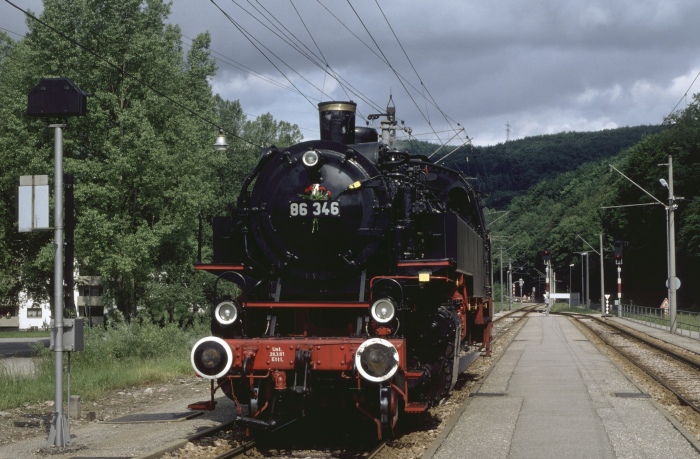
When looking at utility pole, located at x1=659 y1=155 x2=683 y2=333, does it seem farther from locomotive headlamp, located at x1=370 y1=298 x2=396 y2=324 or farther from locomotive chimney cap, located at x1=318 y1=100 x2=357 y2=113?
locomotive headlamp, located at x1=370 y1=298 x2=396 y2=324

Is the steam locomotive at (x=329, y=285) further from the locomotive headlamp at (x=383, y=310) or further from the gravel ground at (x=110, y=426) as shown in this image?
the gravel ground at (x=110, y=426)

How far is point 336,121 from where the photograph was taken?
10.9 metres

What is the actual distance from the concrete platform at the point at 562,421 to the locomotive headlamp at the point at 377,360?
91cm

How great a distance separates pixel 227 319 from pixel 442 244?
258 cm

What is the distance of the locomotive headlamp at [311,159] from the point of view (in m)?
9.59

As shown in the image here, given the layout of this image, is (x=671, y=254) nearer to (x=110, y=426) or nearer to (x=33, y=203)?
(x=110, y=426)

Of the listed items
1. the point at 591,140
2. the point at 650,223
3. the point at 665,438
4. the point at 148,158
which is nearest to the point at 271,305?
the point at 665,438

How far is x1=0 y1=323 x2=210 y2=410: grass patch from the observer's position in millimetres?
13555

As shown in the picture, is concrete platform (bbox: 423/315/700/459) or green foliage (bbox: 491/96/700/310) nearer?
concrete platform (bbox: 423/315/700/459)

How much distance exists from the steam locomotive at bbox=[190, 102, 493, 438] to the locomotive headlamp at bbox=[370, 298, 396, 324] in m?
0.01

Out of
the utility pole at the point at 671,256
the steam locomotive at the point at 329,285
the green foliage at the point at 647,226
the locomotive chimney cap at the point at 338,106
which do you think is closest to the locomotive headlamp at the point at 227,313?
the steam locomotive at the point at 329,285

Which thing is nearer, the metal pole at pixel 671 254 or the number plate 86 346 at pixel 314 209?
the number plate 86 346 at pixel 314 209

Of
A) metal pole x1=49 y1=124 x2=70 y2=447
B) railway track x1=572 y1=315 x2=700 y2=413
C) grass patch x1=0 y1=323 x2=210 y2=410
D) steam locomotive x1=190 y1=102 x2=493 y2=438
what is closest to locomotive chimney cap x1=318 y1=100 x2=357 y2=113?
steam locomotive x1=190 y1=102 x2=493 y2=438

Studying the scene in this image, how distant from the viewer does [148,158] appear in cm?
2758
